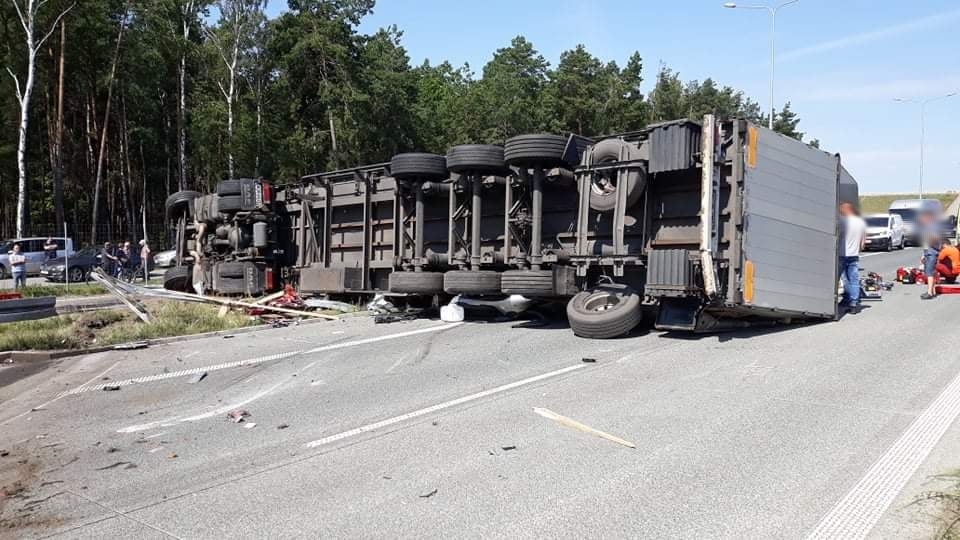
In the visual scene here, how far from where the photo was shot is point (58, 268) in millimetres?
25875

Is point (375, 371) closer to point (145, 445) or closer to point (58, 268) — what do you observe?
point (145, 445)

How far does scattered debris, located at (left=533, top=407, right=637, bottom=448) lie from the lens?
4.87 m

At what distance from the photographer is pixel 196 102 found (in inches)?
1553

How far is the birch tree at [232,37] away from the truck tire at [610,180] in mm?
27539

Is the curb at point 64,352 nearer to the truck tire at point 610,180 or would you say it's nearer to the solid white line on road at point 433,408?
the solid white line on road at point 433,408

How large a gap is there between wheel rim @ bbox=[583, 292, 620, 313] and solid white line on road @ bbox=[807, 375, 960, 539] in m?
4.03

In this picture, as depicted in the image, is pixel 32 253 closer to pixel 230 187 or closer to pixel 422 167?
pixel 230 187

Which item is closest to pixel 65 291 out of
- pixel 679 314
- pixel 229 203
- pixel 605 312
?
pixel 229 203

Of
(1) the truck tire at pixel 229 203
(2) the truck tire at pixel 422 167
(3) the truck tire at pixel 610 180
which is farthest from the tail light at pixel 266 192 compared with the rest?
(3) the truck tire at pixel 610 180

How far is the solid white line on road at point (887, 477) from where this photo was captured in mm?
3535

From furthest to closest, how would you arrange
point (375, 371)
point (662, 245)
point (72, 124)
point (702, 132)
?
point (72, 124) → point (662, 245) → point (702, 132) → point (375, 371)

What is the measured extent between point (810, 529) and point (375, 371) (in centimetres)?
487

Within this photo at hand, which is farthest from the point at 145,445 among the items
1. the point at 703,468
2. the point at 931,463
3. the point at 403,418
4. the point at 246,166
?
the point at 246,166

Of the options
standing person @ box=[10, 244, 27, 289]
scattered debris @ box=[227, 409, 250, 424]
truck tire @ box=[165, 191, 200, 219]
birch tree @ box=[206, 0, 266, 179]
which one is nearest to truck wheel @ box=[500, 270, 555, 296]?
scattered debris @ box=[227, 409, 250, 424]
